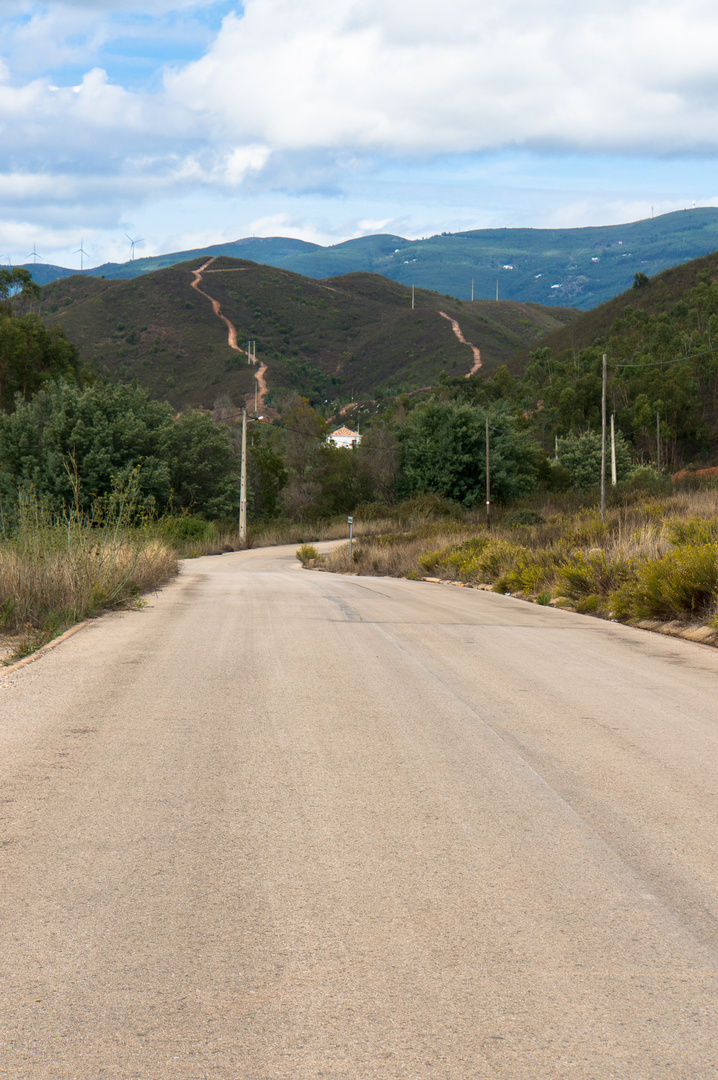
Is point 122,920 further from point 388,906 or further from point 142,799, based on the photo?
point 142,799

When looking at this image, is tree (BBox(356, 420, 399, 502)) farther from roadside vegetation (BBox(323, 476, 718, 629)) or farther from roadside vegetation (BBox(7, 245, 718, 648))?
roadside vegetation (BBox(323, 476, 718, 629))

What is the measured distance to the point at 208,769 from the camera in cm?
488

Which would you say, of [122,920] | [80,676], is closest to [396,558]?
[80,676]

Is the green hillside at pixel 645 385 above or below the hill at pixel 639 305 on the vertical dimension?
below

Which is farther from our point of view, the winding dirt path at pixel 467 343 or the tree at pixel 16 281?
the winding dirt path at pixel 467 343

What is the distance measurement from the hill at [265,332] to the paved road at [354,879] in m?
100

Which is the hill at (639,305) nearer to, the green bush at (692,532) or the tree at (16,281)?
the tree at (16,281)

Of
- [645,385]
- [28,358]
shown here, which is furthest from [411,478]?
[645,385]

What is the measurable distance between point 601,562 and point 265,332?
12479cm

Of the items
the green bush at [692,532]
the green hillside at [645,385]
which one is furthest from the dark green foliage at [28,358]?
the green bush at [692,532]

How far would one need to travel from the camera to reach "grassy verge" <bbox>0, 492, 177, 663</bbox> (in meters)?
9.69

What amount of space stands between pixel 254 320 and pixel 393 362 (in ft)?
74.2

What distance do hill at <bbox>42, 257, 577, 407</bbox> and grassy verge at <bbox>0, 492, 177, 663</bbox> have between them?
Result: 92839 millimetres

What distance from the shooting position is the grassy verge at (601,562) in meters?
11.3
